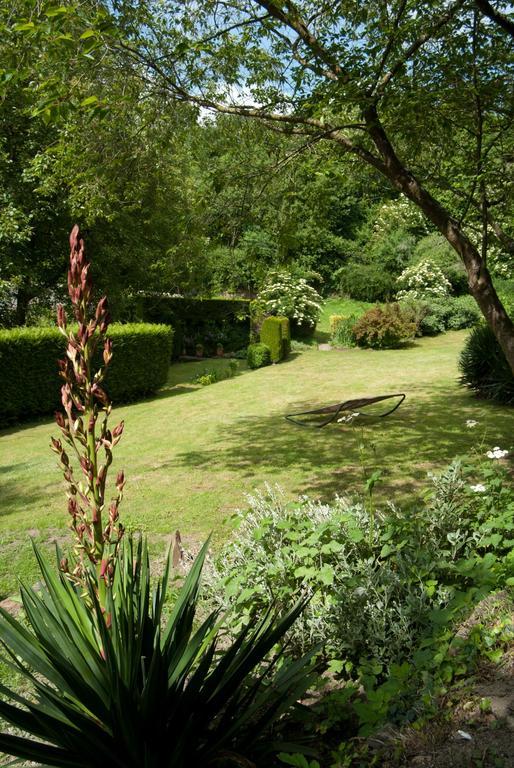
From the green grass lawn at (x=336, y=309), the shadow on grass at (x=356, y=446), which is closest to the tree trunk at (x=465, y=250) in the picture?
the shadow on grass at (x=356, y=446)

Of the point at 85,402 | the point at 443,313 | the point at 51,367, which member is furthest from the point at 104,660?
the point at 443,313

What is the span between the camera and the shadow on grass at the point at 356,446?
693cm

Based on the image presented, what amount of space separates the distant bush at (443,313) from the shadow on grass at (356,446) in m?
10.7

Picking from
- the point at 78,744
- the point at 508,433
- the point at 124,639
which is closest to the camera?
the point at 78,744

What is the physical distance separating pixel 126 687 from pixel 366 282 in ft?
81.7

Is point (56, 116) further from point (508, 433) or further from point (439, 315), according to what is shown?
point (439, 315)

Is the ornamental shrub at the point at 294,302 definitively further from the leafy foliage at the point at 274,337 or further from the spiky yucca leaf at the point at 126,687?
the spiky yucca leaf at the point at 126,687

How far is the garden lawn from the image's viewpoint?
6.14 metres

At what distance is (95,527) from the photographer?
1.60 metres

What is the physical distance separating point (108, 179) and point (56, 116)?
188 centimetres

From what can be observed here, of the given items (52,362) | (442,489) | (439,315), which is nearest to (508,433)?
(442,489)

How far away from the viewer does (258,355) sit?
1842 centimetres

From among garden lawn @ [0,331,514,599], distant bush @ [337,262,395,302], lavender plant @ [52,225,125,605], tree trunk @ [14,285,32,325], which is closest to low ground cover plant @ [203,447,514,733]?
garden lawn @ [0,331,514,599]

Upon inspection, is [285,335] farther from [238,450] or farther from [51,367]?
[238,450]
